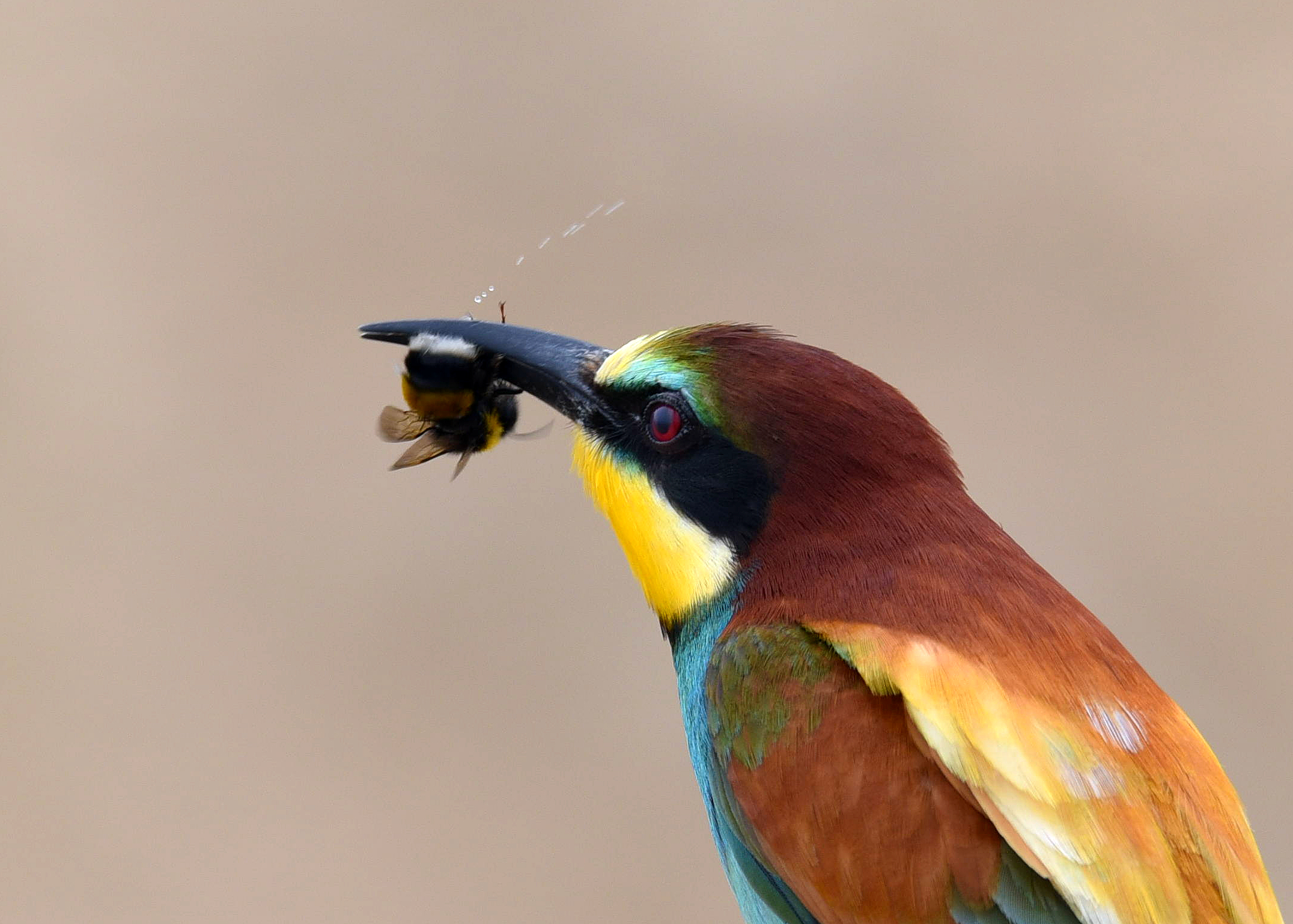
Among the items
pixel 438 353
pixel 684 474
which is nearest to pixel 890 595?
pixel 684 474

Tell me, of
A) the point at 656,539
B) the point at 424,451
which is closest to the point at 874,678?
the point at 656,539

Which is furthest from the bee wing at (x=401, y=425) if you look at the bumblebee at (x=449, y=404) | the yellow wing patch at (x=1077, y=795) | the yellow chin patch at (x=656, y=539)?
the yellow wing patch at (x=1077, y=795)

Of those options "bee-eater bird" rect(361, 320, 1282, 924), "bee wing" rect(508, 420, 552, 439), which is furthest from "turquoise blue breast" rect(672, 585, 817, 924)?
"bee wing" rect(508, 420, 552, 439)

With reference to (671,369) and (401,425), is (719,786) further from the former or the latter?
(401,425)

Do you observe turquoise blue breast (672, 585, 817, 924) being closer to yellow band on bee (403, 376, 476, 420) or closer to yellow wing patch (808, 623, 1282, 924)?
yellow wing patch (808, 623, 1282, 924)

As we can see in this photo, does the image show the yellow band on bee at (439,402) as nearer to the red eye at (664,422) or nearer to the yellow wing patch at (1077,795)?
the red eye at (664,422)
